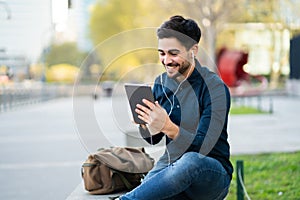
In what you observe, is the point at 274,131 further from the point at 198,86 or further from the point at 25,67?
the point at 25,67

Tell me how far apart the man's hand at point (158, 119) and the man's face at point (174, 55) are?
27cm

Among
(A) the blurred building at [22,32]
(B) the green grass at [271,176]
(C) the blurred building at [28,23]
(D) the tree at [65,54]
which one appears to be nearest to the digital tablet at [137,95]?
(B) the green grass at [271,176]

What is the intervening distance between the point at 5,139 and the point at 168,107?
9.93 meters

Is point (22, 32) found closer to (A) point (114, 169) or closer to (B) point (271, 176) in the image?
(B) point (271, 176)

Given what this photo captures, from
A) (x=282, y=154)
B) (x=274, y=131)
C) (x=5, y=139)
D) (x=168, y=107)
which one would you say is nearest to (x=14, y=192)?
(x=168, y=107)

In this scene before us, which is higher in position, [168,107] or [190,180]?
[168,107]

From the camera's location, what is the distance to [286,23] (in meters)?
39.0

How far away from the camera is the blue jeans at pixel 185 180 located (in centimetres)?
352

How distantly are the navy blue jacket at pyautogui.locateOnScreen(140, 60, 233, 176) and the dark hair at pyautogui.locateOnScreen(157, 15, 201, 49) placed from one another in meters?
0.19

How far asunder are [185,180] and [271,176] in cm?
380

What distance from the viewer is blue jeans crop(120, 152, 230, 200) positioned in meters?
3.52

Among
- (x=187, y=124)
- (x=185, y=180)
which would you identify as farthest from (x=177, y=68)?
(x=185, y=180)

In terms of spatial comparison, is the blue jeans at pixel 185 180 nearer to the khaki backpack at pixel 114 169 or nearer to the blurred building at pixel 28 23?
the khaki backpack at pixel 114 169

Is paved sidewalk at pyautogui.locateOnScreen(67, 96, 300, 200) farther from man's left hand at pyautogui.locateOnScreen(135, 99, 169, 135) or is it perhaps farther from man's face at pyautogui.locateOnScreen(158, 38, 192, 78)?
man's face at pyautogui.locateOnScreen(158, 38, 192, 78)
